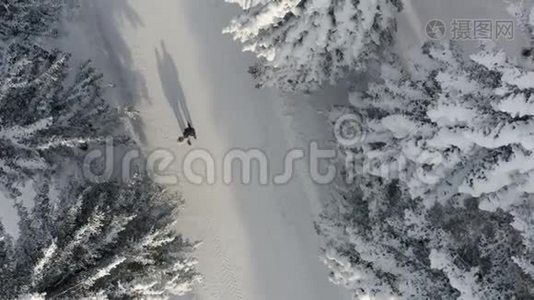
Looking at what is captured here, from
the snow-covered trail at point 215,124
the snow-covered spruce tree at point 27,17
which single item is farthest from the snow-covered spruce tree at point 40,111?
the snow-covered trail at point 215,124

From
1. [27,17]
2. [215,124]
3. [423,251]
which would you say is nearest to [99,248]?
[215,124]

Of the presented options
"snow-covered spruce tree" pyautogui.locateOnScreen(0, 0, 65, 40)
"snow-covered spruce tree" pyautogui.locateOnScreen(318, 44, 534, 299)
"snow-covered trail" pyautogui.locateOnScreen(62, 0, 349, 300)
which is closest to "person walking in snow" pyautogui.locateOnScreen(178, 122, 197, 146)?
"snow-covered trail" pyautogui.locateOnScreen(62, 0, 349, 300)

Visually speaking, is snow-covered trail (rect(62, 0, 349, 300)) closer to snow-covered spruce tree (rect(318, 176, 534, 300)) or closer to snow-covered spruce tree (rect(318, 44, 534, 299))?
snow-covered spruce tree (rect(318, 44, 534, 299))

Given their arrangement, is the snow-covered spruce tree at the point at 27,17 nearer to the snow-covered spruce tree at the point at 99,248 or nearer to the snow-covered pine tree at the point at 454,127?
the snow-covered spruce tree at the point at 99,248

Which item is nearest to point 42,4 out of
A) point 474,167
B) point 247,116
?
point 247,116

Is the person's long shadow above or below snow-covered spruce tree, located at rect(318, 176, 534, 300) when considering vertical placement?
above

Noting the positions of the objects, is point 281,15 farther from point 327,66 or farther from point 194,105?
point 194,105
